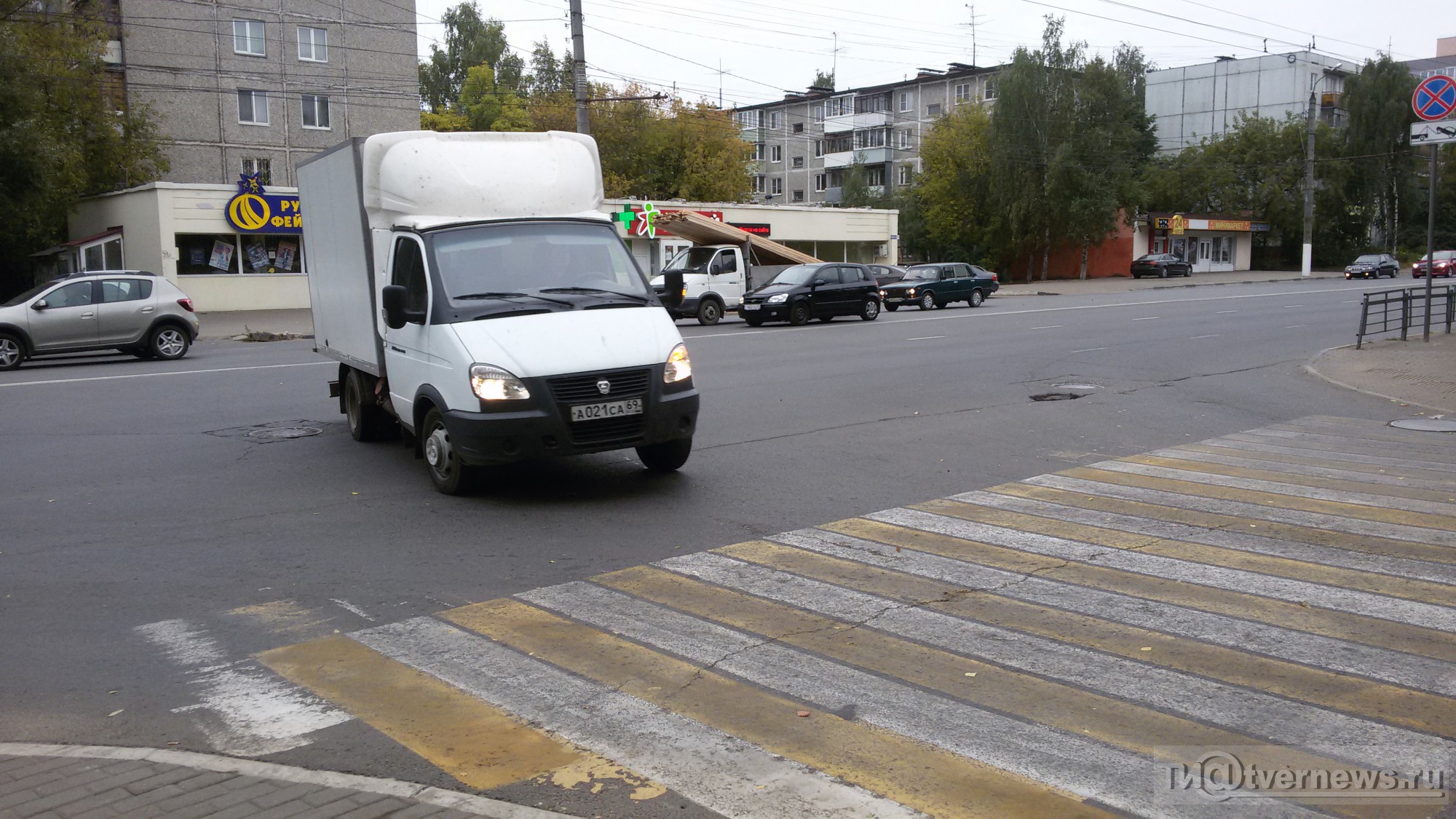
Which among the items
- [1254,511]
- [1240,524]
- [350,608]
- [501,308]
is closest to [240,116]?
[501,308]

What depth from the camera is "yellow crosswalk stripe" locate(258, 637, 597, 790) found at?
13.4ft

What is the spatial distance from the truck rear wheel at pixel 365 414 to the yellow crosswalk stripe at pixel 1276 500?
642 cm

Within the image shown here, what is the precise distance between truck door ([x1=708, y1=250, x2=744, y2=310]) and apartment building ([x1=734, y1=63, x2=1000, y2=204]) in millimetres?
55526

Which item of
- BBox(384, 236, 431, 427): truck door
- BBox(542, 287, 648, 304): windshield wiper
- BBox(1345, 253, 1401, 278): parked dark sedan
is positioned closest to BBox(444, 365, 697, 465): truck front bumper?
BBox(384, 236, 431, 427): truck door

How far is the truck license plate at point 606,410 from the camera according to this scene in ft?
27.3

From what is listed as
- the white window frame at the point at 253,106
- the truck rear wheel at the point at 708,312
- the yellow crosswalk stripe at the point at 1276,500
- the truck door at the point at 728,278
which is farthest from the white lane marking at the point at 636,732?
the white window frame at the point at 253,106

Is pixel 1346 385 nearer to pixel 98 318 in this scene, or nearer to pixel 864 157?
pixel 98 318

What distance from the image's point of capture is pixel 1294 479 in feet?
30.0

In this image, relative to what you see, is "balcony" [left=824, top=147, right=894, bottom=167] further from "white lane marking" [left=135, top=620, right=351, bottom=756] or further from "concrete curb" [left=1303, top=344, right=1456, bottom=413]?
"white lane marking" [left=135, top=620, right=351, bottom=756]

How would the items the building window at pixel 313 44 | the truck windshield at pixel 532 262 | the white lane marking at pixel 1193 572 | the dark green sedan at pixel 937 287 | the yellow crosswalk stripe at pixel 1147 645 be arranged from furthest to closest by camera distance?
the building window at pixel 313 44, the dark green sedan at pixel 937 287, the truck windshield at pixel 532 262, the white lane marking at pixel 1193 572, the yellow crosswalk stripe at pixel 1147 645

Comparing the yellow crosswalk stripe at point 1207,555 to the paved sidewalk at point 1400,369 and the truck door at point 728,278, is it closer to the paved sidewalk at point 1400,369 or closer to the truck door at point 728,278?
the paved sidewalk at point 1400,369

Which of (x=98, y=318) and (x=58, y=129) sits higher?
(x=58, y=129)

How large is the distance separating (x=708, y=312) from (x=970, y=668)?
25857mm

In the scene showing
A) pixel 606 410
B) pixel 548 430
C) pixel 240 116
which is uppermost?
pixel 240 116
